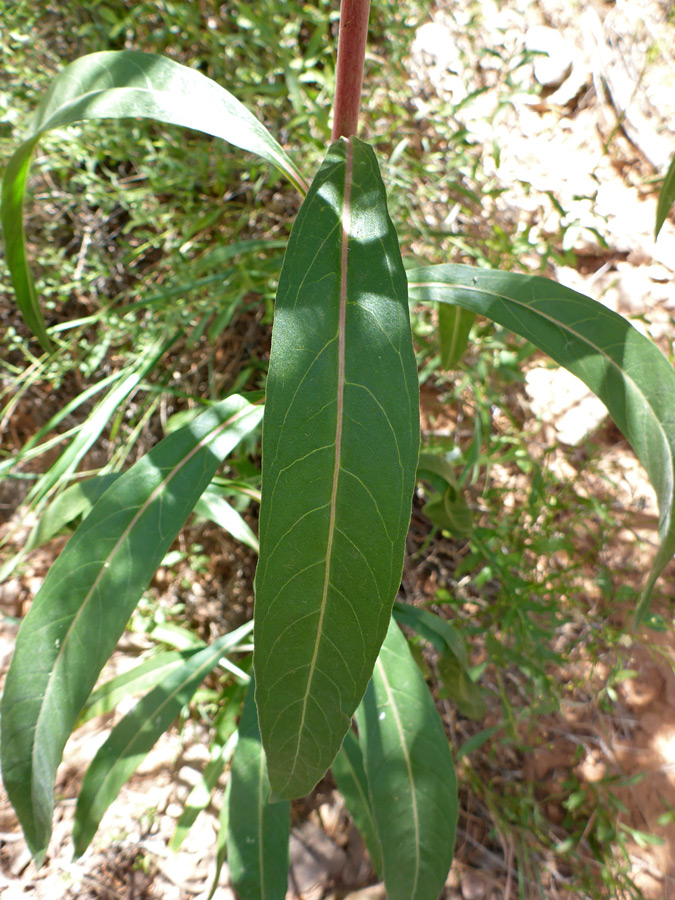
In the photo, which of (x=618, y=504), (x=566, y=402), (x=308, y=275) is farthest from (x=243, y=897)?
(x=566, y=402)

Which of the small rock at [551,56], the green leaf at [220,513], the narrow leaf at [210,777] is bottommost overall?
the narrow leaf at [210,777]

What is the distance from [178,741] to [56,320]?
1.12m

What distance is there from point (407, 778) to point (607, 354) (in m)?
0.61

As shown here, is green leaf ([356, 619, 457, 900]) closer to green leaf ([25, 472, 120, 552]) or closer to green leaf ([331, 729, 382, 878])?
green leaf ([331, 729, 382, 878])

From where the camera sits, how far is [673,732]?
1.45 meters

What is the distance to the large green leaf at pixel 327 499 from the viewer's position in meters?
0.49

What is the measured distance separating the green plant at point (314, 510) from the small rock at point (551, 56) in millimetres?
1181

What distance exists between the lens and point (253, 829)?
915mm

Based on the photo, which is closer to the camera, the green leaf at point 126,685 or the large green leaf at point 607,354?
the large green leaf at point 607,354

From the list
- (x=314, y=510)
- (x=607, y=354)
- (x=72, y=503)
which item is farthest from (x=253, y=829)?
(x=607, y=354)

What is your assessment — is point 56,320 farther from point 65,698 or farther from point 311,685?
point 311,685

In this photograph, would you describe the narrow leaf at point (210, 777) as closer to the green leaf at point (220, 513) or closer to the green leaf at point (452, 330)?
the green leaf at point (220, 513)

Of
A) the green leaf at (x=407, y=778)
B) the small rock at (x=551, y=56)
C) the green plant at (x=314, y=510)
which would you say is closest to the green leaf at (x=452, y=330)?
the green plant at (x=314, y=510)

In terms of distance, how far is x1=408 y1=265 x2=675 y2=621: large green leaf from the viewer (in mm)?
625
